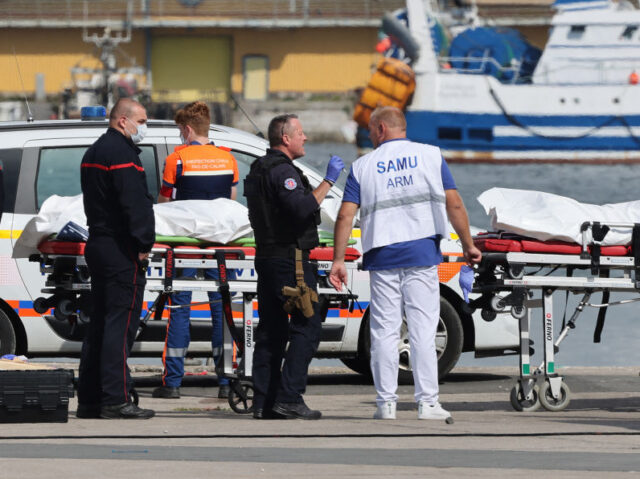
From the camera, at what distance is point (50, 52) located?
7844cm

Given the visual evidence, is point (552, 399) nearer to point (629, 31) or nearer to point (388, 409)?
point (388, 409)

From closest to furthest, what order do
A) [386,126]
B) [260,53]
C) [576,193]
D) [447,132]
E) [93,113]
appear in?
[386,126], [93,113], [576,193], [447,132], [260,53]

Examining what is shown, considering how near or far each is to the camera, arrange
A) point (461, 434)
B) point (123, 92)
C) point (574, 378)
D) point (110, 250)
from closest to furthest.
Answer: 1. point (461, 434)
2. point (110, 250)
3. point (574, 378)
4. point (123, 92)

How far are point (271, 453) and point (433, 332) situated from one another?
5.40 feet

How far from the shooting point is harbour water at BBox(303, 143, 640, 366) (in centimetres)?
1588

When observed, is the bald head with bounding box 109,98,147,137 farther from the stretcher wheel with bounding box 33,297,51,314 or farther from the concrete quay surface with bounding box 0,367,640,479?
the concrete quay surface with bounding box 0,367,640,479

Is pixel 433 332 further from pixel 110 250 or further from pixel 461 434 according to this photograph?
pixel 110 250

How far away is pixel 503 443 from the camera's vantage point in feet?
22.1

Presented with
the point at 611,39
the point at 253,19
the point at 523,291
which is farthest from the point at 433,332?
the point at 253,19

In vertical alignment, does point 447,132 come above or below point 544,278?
below

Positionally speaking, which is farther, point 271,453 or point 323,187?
point 323,187

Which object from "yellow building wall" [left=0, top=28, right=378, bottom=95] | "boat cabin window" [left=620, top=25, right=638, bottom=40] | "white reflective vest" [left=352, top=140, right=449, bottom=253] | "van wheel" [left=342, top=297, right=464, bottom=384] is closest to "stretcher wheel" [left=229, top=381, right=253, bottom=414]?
"white reflective vest" [left=352, top=140, right=449, bottom=253]

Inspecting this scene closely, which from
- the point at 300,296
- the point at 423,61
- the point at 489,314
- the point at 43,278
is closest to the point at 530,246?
the point at 489,314

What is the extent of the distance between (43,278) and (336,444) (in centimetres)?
386
